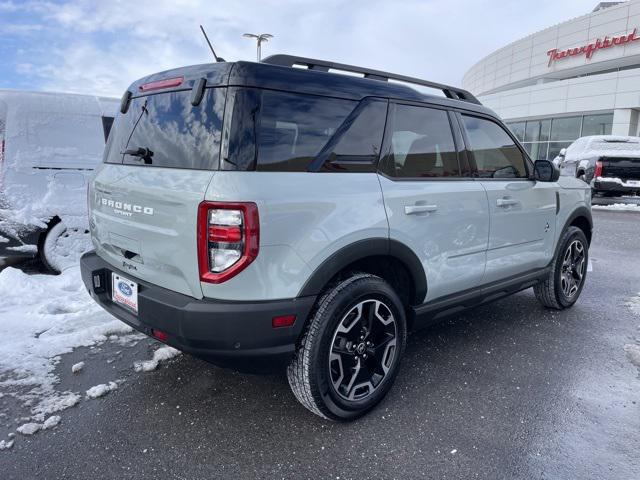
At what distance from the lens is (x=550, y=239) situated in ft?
13.6

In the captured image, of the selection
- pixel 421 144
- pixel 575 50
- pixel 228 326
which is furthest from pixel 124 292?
pixel 575 50

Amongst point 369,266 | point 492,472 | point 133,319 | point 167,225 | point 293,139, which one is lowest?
point 492,472

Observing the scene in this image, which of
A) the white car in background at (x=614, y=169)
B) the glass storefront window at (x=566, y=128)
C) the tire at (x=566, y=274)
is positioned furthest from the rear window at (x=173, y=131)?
the glass storefront window at (x=566, y=128)

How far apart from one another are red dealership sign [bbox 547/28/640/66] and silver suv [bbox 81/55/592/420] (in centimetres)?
3239

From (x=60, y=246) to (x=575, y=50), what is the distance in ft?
117

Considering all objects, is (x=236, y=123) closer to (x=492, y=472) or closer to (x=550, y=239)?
(x=492, y=472)

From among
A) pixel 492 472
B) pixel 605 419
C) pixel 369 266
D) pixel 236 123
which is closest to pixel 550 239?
pixel 605 419

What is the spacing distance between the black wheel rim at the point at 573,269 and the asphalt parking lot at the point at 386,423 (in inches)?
33.5

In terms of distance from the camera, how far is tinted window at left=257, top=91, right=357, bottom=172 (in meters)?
2.23

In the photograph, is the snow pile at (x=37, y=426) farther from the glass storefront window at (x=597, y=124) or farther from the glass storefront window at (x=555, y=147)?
the glass storefront window at (x=555, y=147)

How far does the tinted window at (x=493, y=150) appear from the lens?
134 inches

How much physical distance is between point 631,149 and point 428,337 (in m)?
14.1

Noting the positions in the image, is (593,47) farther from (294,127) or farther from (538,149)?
(294,127)

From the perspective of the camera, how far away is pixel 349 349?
261 centimetres
